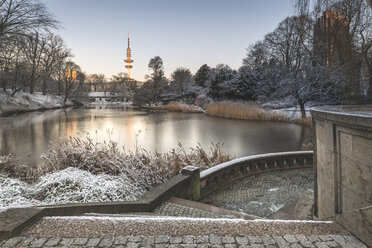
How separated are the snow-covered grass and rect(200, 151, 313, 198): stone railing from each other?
2.56 ft

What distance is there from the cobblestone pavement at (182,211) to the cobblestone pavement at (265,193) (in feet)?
3.53

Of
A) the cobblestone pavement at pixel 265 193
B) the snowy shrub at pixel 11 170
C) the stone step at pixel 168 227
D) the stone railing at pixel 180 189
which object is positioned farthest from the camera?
the snowy shrub at pixel 11 170

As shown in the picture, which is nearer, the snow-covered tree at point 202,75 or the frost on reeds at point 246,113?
the frost on reeds at point 246,113

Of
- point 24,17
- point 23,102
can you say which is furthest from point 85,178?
point 23,102

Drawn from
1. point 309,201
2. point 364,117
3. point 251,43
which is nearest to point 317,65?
point 251,43

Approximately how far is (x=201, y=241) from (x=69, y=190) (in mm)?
2680

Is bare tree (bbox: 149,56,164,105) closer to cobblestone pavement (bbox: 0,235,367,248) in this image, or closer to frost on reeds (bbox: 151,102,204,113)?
frost on reeds (bbox: 151,102,204,113)

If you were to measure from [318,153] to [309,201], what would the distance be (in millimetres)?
1237

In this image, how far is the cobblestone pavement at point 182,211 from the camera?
3.02 meters

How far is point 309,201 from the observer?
3.94m

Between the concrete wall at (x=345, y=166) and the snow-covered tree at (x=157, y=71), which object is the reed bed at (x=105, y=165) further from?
the snow-covered tree at (x=157, y=71)

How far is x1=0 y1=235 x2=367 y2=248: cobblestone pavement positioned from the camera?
6.02 feet

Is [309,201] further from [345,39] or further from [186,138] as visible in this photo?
[186,138]

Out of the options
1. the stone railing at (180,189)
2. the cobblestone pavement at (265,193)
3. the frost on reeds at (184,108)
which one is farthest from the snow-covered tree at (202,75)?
the cobblestone pavement at (265,193)
